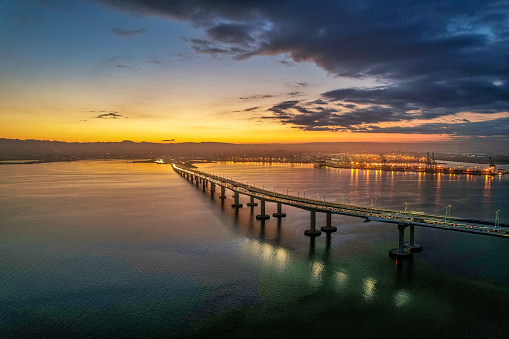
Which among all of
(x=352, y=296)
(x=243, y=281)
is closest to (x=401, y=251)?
(x=352, y=296)

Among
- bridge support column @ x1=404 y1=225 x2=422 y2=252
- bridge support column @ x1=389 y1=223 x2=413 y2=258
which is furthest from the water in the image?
Answer: bridge support column @ x1=404 y1=225 x2=422 y2=252

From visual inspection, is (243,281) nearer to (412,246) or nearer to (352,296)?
(352,296)

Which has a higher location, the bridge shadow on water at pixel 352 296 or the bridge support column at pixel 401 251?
the bridge support column at pixel 401 251

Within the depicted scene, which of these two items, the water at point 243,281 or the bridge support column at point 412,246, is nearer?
the water at point 243,281

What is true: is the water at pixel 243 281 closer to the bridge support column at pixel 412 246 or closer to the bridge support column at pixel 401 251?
the bridge support column at pixel 401 251

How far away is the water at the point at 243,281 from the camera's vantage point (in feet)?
54.3

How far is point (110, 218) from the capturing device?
4397cm

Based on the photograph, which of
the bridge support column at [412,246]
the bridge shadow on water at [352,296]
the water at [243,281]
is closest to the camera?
the bridge shadow on water at [352,296]

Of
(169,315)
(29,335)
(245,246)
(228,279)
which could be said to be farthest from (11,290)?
(245,246)

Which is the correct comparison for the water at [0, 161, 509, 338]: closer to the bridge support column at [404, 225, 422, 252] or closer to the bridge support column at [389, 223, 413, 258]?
the bridge support column at [389, 223, 413, 258]

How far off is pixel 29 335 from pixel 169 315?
6.31m

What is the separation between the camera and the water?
16547mm

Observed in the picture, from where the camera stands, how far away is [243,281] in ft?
72.1

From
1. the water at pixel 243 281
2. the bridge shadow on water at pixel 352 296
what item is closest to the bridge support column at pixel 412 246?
the water at pixel 243 281
